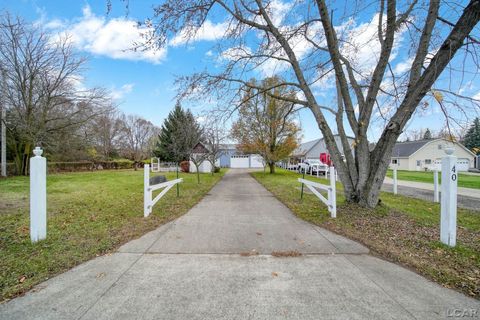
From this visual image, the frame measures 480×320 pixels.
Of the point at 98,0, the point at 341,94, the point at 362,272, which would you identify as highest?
the point at 98,0

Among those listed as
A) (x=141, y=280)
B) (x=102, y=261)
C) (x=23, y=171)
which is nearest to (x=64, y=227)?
(x=102, y=261)

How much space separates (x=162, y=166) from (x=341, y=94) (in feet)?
89.9

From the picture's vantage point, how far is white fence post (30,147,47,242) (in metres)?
3.71

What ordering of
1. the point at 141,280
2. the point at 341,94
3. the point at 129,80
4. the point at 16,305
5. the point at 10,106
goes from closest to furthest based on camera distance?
the point at 16,305, the point at 141,280, the point at 341,94, the point at 129,80, the point at 10,106

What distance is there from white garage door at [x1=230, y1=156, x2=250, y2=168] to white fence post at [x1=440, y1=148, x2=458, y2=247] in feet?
128

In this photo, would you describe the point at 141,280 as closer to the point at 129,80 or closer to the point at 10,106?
the point at 129,80

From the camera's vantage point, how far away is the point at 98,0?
457 cm

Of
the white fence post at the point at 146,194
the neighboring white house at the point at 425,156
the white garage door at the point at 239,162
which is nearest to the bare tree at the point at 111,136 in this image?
the white garage door at the point at 239,162

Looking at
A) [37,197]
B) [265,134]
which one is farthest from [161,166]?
[37,197]

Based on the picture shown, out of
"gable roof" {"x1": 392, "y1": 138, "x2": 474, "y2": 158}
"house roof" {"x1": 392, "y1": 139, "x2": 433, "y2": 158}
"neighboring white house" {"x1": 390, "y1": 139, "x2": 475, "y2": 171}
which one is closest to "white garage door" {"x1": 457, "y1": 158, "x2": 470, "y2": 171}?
"neighboring white house" {"x1": 390, "y1": 139, "x2": 475, "y2": 171}

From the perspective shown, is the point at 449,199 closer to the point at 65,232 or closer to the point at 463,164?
the point at 65,232

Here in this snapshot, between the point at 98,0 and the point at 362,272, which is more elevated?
the point at 98,0

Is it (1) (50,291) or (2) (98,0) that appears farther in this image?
(2) (98,0)

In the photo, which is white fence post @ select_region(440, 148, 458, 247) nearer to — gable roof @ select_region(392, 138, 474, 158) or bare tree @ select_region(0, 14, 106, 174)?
bare tree @ select_region(0, 14, 106, 174)
